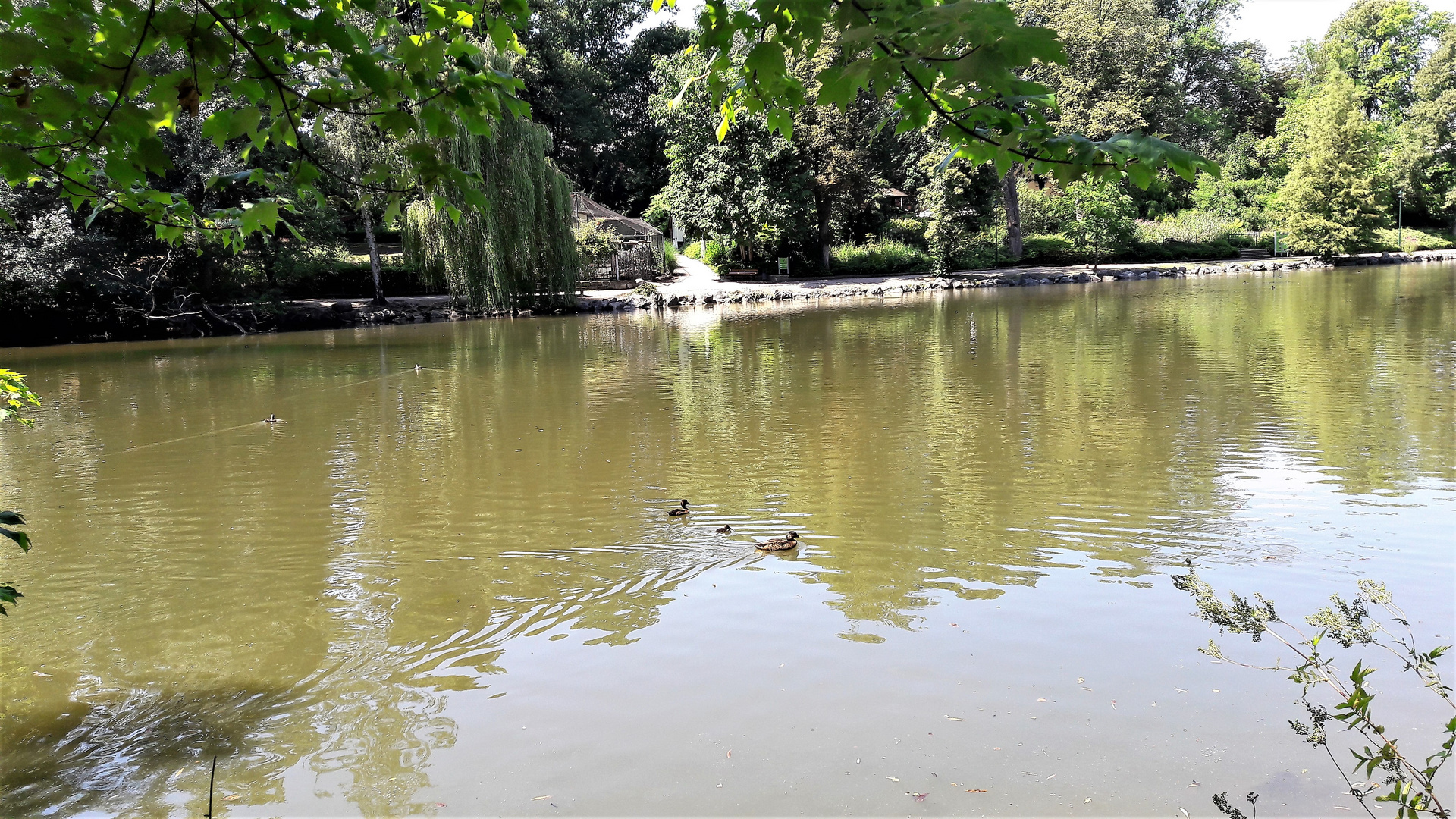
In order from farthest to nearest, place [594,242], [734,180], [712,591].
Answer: [734,180] → [594,242] → [712,591]

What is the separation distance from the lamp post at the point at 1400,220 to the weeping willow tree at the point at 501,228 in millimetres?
40764

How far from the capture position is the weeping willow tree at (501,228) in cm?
2680

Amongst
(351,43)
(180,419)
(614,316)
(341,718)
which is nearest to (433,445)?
(180,419)

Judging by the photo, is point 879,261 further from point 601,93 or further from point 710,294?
point 601,93

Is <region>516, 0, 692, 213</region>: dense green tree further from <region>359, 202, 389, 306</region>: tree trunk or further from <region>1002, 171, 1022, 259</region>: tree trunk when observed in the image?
<region>1002, 171, 1022, 259</region>: tree trunk

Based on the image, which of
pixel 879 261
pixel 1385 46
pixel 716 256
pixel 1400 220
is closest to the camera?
pixel 879 261

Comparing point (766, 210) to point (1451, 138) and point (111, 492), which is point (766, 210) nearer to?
point (111, 492)

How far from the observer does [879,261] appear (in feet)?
130

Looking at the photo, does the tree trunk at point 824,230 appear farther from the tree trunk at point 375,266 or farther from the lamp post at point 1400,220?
the lamp post at point 1400,220

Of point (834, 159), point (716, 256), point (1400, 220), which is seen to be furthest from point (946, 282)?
point (1400, 220)

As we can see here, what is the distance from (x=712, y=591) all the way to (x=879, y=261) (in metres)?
35.7

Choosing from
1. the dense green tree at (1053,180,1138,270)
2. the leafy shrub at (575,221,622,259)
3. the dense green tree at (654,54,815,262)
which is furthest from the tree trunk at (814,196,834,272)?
the dense green tree at (1053,180,1138,270)

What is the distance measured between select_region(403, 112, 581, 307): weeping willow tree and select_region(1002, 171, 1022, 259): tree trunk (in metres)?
22.1

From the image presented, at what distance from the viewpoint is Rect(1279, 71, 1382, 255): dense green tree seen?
40.7 meters
